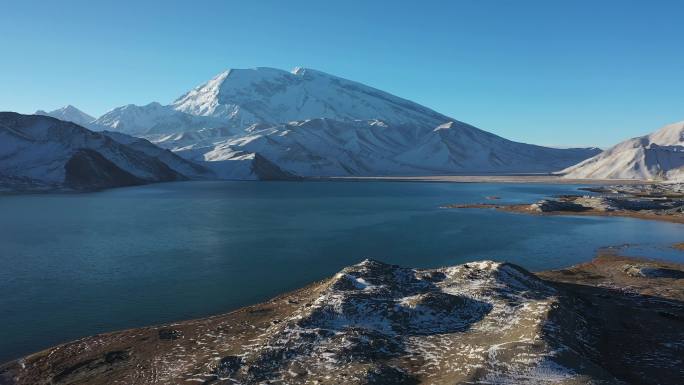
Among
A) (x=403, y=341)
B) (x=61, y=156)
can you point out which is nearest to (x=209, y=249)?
(x=403, y=341)

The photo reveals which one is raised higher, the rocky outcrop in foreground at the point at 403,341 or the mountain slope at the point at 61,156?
the mountain slope at the point at 61,156

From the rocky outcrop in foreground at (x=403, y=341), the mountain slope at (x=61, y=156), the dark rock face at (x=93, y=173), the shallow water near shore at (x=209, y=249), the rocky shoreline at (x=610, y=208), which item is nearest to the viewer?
the rocky outcrop in foreground at (x=403, y=341)

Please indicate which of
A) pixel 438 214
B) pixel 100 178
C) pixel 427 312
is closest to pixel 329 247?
pixel 427 312

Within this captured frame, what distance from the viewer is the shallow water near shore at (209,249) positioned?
3356 centimetres

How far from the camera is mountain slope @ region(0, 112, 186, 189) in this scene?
15425 centimetres

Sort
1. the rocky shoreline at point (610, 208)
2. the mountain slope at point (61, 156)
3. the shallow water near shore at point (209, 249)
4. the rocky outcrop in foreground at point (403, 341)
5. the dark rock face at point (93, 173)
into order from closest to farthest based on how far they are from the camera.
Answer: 1. the rocky outcrop in foreground at point (403, 341)
2. the shallow water near shore at point (209, 249)
3. the rocky shoreline at point (610, 208)
4. the mountain slope at point (61, 156)
5. the dark rock face at point (93, 173)

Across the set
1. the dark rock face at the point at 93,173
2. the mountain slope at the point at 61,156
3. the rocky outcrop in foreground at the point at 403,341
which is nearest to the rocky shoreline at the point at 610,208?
the rocky outcrop in foreground at the point at 403,341

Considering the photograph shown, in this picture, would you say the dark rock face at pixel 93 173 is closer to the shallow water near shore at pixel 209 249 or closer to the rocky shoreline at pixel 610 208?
the shallow water near shore at pixel 209 249

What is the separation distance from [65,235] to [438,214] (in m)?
61.8

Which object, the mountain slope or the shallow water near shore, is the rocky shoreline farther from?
the mountain slope

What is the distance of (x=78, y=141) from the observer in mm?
185250

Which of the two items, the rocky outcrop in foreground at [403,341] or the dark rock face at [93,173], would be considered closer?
the rocky outcrop in foreground at [403,341]

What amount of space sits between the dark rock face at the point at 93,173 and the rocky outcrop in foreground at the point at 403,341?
143m

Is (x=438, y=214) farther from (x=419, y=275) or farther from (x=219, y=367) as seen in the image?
(x=219, y=367)
